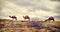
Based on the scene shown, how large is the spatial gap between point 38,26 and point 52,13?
0.38 metres

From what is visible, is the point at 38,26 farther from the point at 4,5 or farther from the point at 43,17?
the point at 4,5

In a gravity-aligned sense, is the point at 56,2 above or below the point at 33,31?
above

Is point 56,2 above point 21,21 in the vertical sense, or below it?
above

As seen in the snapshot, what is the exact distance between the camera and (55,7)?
299cm

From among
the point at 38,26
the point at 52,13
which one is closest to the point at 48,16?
the point at 52,13

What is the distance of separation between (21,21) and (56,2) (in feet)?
2.57

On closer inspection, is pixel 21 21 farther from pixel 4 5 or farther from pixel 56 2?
pixel 56 2

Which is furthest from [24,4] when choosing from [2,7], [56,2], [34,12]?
[56,2]

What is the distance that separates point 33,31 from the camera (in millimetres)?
2938

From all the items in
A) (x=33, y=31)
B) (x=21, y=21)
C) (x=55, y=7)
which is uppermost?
(x=55, y=7)

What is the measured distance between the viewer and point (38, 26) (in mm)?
2959

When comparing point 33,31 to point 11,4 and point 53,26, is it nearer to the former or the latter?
point 53,26

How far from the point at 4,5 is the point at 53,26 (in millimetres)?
1052

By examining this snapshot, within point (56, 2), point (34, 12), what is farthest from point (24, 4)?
point (56, 2)
